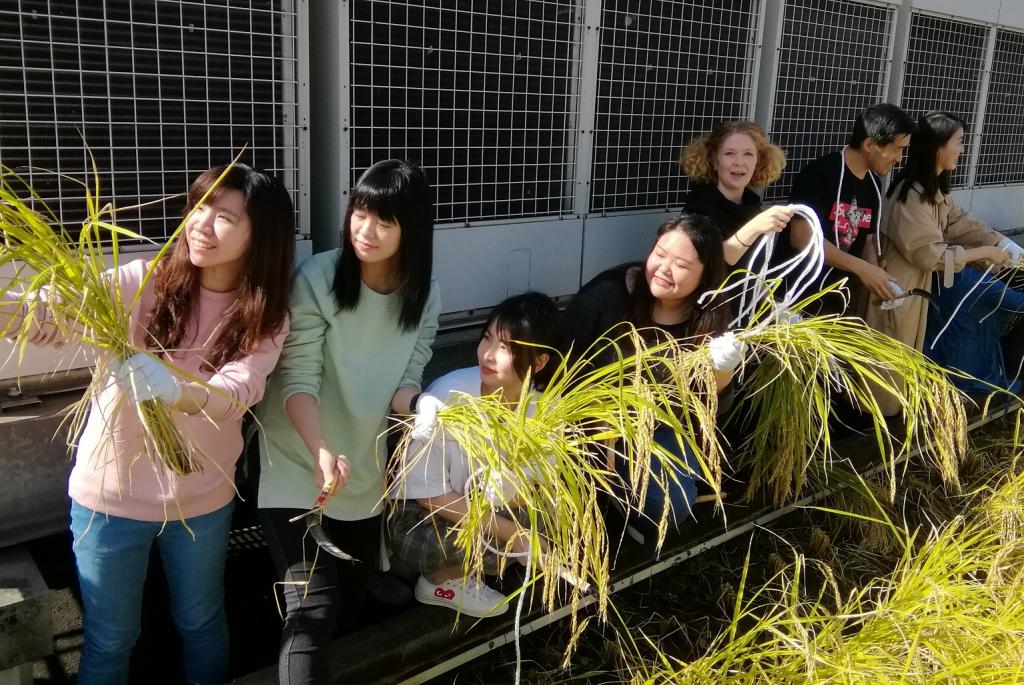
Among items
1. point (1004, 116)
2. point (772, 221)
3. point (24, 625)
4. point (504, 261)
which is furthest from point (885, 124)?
point (1004, 116)

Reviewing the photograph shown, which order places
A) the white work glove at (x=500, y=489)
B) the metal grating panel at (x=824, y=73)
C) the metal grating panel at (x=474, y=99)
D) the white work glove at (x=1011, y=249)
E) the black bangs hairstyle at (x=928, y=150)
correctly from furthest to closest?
the metal grating panel at (x=824, y=73) → the white work glove at (x=1011, y=249) → the black bangs hairstyle at (x=928, y=150) → the metal grating panel at (x=474, y=99) → the white work glove at (x=500, y=489)

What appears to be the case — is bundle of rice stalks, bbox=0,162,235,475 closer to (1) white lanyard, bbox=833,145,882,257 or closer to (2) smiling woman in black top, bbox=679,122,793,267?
(2) smiling woman in black top, bbox=679,122,793,267

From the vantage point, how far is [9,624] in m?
2.16

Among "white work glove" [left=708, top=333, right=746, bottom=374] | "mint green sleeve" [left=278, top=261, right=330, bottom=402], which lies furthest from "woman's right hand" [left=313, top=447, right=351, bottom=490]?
"white work glove" [left=708, top=333, right=746, bottom=374]

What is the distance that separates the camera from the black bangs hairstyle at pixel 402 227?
88.9 inches

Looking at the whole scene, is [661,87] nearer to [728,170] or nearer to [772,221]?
[728,170]

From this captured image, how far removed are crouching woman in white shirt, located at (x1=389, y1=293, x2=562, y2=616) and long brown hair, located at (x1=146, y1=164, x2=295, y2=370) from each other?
514mm

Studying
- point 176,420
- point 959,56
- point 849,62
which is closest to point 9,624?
point 176,420

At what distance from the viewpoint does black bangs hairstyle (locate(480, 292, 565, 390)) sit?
2.48 meters

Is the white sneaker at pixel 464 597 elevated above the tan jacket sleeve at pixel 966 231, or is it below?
below

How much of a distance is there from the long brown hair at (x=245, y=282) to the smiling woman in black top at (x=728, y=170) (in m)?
1.88

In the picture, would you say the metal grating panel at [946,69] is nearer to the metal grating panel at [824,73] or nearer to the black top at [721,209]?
the metal grating panel at [824,73]

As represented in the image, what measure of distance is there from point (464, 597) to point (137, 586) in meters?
0.86

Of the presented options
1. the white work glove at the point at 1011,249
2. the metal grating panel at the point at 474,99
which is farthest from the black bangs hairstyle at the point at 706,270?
the white work glove at the point at 1011,249
